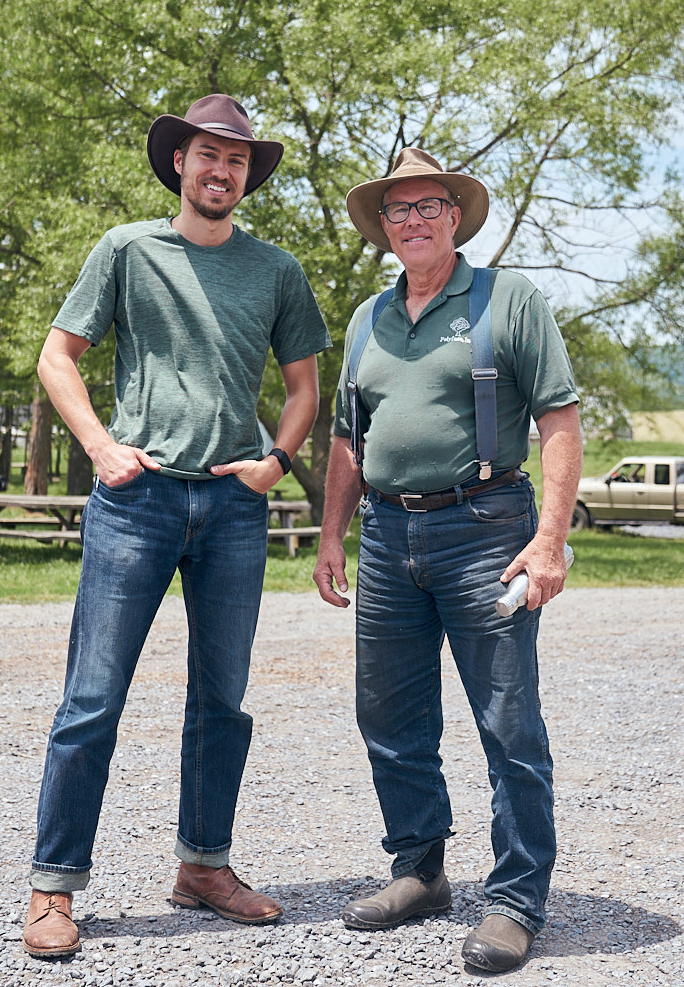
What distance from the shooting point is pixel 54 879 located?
303cm

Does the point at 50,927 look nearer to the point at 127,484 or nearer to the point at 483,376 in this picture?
the point at 127,484

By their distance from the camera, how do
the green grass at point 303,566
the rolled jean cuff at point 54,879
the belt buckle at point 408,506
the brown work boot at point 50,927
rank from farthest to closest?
the green grass at point 303,566, the belt buckle at point 408,506, the rolled jean cuff at point 54,879, the brown work boot at point 50,927

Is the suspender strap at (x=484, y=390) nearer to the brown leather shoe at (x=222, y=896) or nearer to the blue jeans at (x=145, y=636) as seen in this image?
the blue jeans at (x=145, y=636)

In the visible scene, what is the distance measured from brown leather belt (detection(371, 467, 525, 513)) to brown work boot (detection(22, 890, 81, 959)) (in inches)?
59.2

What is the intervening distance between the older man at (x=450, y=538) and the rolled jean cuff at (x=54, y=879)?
2.73 feet

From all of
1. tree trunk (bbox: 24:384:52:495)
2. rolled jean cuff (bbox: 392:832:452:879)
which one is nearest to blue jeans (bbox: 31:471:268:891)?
rolled jean cuff (bbox: 392:832:452:879)

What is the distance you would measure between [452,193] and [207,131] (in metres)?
0.79

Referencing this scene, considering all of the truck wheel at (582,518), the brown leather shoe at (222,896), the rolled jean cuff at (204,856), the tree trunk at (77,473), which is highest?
the tree trunk at (77,473)

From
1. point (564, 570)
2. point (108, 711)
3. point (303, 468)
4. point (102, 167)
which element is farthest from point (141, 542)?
point (303, 468)

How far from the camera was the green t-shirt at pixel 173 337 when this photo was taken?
3.11 metres

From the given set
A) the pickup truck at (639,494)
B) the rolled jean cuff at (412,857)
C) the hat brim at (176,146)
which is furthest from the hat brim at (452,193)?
the pickup truck at (639,494)

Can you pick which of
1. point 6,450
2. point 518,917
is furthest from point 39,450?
point 518,917

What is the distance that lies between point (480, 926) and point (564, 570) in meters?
1.06

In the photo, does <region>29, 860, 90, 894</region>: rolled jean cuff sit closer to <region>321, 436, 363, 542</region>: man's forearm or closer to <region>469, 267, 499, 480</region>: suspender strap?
<region>321, 436, 363, 542</region>: man's forearm
